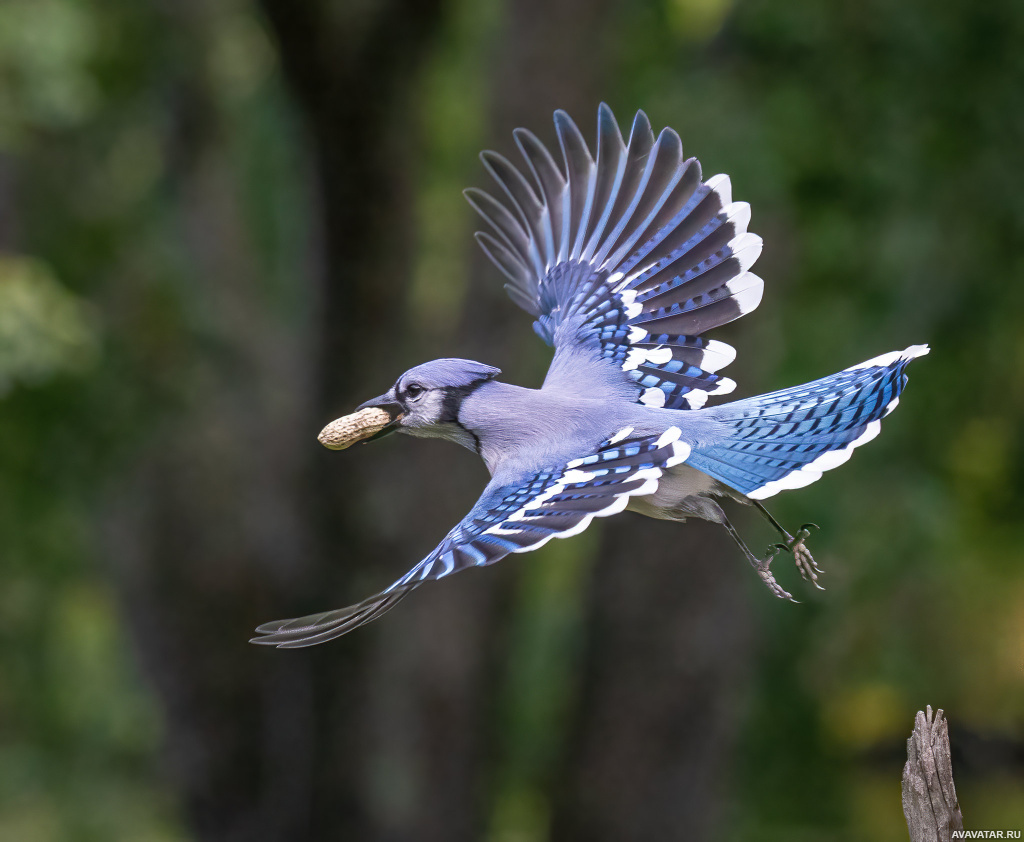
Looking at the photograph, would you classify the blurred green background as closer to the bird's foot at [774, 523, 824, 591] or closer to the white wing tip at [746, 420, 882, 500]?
the bird's foot at [774, 523, 824, 591]

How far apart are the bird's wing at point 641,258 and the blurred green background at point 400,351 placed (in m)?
2.86

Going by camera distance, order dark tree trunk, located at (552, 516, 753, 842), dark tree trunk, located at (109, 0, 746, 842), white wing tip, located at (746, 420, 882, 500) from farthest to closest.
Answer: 1. dark tree trunk, located at (552, 516, 753, 842)
2. dark tree trunk, located at (109, 0, 746, 842)
3. white wing tip, located at (746, 420, 882, 500)

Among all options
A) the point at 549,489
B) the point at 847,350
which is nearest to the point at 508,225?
the point at 549,489

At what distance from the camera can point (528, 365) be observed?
7879 millimetres

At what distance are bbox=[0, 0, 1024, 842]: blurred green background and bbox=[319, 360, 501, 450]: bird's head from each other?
307cm

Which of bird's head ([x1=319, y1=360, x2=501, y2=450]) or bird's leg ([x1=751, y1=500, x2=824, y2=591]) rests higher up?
bird's head ([x1=319, y1=360, x2=501, y2=450])

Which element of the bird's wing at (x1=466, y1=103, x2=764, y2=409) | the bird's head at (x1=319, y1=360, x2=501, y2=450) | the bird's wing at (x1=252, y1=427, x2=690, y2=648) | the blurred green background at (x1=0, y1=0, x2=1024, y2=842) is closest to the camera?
the bird's wing at (x1=252, y1=427, x2=690, y2=648)

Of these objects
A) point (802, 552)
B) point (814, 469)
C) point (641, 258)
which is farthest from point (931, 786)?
point (641, 258)

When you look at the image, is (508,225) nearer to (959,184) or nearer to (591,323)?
(591,323)

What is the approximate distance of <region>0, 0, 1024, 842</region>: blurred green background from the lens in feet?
22.7

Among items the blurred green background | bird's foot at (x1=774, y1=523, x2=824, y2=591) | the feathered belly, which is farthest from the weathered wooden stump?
the blurred green background

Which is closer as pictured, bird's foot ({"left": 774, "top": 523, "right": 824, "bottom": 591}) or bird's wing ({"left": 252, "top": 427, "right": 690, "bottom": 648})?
bird's wing ({"left": 252, "top": 427, "right": 690, "bottom": 648})

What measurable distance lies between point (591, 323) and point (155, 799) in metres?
10.7

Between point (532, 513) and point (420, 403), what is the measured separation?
56 centimetres
